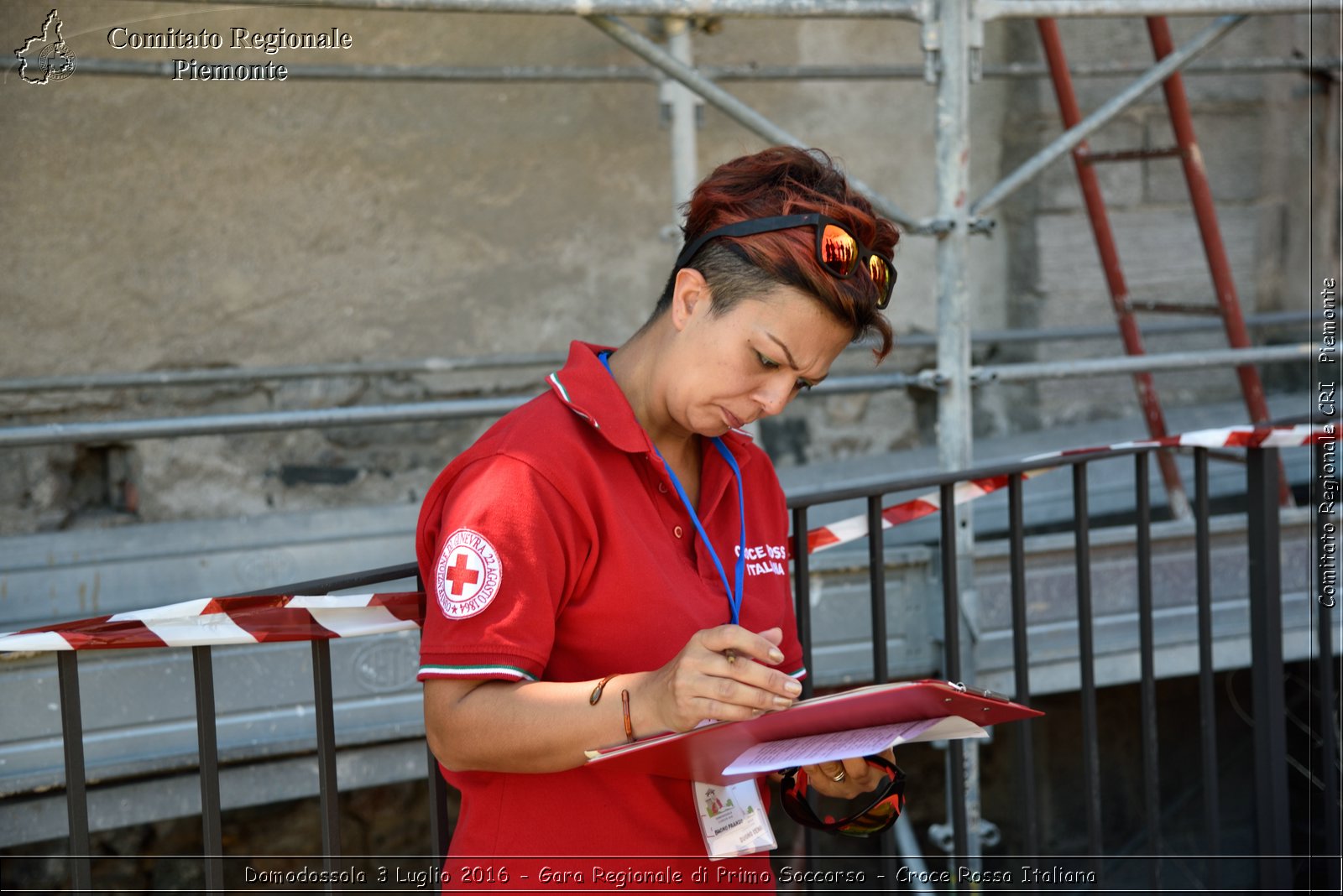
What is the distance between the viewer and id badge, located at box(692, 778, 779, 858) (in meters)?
1.54

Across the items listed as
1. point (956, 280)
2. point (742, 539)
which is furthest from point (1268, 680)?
point (742, 539)

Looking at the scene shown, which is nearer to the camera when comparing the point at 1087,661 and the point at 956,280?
the point at 1087,661

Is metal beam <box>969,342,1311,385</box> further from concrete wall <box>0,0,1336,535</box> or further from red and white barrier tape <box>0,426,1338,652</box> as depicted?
concrete wall <box>0,0,1336,535</box>

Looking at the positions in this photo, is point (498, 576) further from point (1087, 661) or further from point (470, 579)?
point (1087, 661)

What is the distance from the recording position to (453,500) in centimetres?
141

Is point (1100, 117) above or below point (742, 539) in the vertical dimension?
above

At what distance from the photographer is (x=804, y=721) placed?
138 centimetres

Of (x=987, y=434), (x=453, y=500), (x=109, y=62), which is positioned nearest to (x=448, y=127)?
(x=109, y=62)

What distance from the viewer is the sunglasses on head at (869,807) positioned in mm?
1708

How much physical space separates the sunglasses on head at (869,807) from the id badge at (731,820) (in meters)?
0.14

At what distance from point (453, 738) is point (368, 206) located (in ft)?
12.3

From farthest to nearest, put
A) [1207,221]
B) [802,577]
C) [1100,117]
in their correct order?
[1207,221] → [1100,117] → [802,577]

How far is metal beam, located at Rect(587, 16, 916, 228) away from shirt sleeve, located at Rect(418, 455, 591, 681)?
5.54 ft

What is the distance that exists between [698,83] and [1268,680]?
1.95 m
